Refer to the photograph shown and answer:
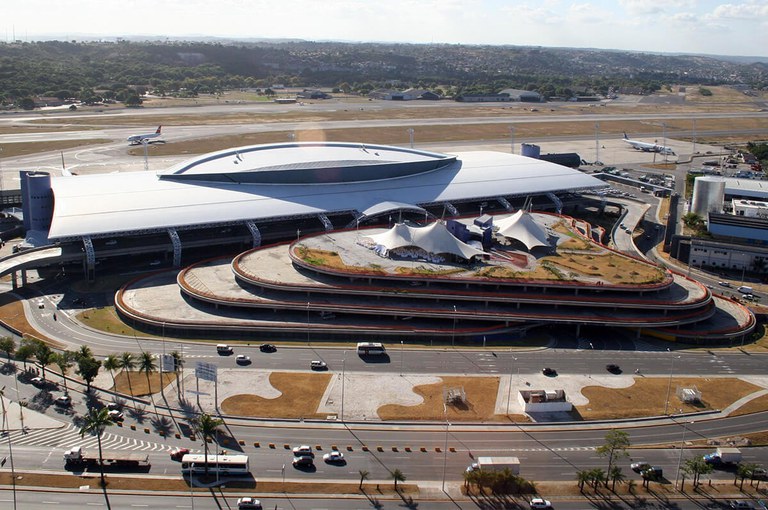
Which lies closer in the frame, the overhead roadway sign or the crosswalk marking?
the crosswalk marking

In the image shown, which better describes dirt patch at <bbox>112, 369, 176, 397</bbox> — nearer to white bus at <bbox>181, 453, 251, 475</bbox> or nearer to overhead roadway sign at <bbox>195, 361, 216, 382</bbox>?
overhead roadway sign at <bbox>195, 361, 216, 382</bbox>

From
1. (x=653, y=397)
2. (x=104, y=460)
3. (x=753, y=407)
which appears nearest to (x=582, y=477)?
A: (x=653, y=397)

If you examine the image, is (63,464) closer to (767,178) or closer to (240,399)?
(240,399)

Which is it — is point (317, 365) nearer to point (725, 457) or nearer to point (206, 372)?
point (206, 372)

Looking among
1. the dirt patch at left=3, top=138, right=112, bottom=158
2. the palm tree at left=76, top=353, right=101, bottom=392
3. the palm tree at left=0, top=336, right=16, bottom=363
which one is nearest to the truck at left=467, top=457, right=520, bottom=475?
the palm tree at left=76, top=353, right=101, bottom=392

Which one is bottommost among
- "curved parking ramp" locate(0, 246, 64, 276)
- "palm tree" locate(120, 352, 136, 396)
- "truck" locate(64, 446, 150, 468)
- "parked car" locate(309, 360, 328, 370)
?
"truck" locate(64, 446, 150, 468)

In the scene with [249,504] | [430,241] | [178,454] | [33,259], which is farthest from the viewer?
[430,241]
